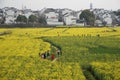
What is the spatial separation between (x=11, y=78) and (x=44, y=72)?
2.91m

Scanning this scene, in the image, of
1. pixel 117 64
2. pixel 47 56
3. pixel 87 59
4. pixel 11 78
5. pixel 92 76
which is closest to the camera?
pixel 11 78

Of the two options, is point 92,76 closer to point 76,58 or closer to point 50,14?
point 76,58

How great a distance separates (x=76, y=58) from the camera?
105 ft

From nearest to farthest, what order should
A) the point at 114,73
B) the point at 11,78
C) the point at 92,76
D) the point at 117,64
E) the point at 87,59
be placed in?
1. the point at 11,78
2. the point at 114,73
3. the point at 92,76
4. the point at 117,64
5. the point at 87,59

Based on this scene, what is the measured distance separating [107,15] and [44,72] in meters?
143

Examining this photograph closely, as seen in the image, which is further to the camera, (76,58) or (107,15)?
(107,15)

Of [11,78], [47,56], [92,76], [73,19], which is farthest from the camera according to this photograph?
[73,19]

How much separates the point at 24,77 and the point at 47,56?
47.8ft

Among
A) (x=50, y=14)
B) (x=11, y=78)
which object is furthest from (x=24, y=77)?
(x=50, y=14)

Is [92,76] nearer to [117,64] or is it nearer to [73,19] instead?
[117,64]

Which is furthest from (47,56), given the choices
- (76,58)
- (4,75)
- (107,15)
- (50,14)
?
(107,15)

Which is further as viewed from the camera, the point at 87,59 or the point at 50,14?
the point at 50,14

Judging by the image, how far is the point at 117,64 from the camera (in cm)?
2636

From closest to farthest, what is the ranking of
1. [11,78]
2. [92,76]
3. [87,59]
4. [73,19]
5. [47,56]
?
[11,78], [92,76], [87,59], [47,56], [73,19]
